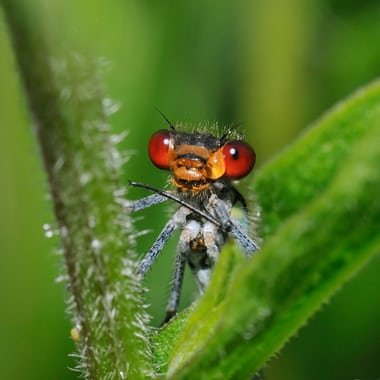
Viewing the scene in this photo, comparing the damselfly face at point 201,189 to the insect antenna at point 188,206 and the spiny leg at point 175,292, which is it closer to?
the insect antenna at point 188,206

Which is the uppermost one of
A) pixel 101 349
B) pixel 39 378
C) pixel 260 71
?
pixel 260 71

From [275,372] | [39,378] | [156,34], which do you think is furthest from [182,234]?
[156,34]

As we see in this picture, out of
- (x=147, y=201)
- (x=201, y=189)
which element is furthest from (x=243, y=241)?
(x=147, y=201)

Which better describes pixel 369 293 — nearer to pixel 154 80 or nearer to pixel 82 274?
pixel 154 80

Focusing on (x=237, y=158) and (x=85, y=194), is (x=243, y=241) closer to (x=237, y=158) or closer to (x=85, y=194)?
(x=237, y=158)

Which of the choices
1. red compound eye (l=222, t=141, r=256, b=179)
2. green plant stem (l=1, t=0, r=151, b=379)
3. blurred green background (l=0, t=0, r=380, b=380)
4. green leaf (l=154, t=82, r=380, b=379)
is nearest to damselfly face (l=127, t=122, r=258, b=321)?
red compound eye (l=222, t=141, r=256, b=179)

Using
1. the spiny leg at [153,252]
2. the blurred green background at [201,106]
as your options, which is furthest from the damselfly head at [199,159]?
the blurred green background at [201,106]
